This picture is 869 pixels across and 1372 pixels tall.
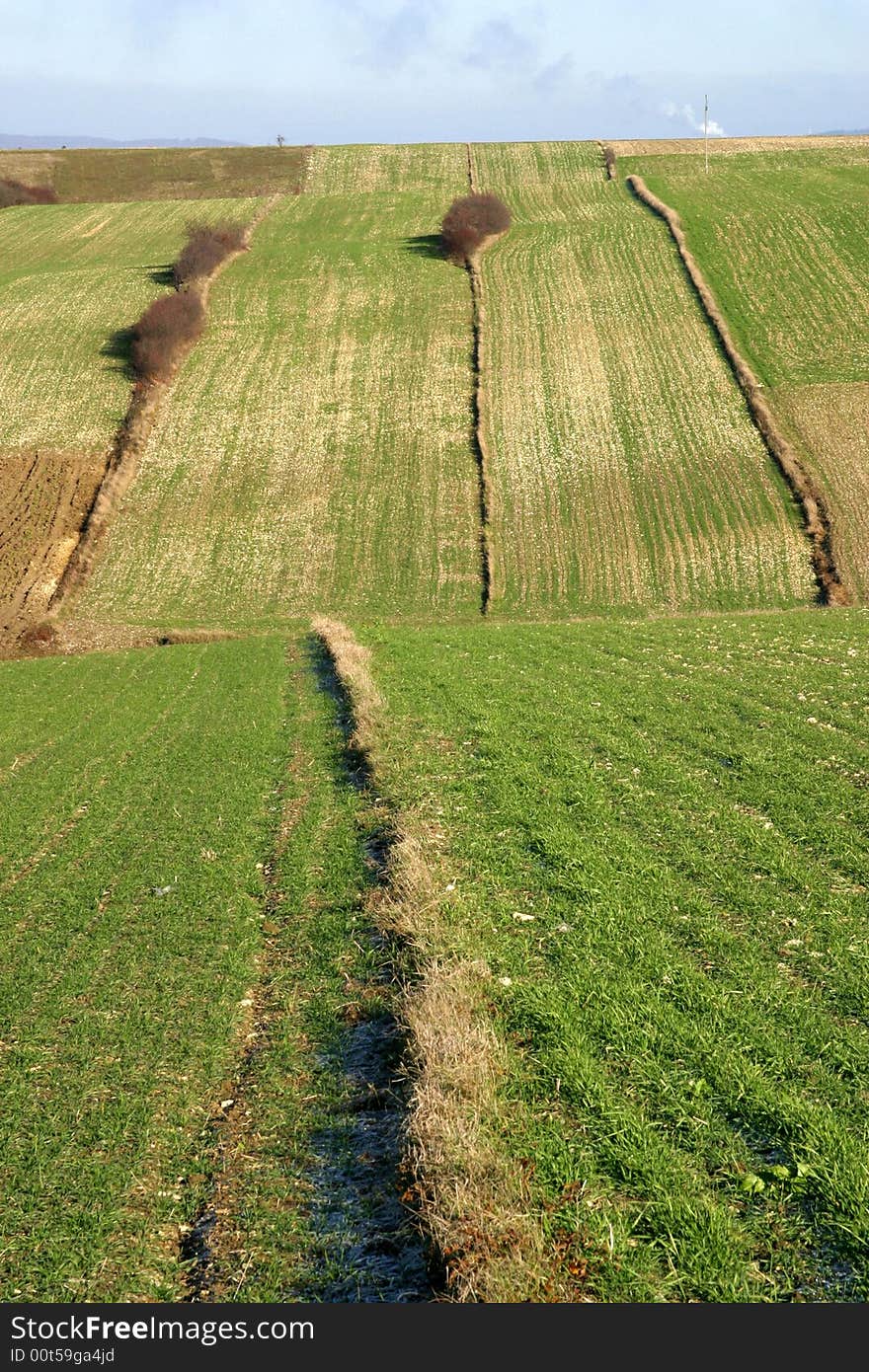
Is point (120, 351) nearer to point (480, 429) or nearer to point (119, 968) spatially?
point (480, 429)

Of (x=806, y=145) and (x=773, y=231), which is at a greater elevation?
(x=806, y=145)

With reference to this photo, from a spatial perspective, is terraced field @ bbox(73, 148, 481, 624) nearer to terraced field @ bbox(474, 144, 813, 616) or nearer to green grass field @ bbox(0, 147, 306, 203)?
terraced field @ bbox(474, 144, 813, 616)

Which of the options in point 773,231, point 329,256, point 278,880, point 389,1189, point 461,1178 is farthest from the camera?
point 329,256

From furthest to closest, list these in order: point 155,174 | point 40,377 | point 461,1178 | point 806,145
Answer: point 155,174
point 806,145
point 40,377
point 461,1178

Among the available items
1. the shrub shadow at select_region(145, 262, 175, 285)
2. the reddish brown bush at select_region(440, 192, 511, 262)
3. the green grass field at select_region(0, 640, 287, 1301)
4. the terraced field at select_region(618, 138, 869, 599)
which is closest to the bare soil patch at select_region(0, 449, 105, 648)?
the green grass field at select_region(0, 640, 287, 1301)

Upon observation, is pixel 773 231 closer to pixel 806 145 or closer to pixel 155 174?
pixel 806 145

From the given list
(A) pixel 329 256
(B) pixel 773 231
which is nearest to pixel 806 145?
(B) pixel 773 231
